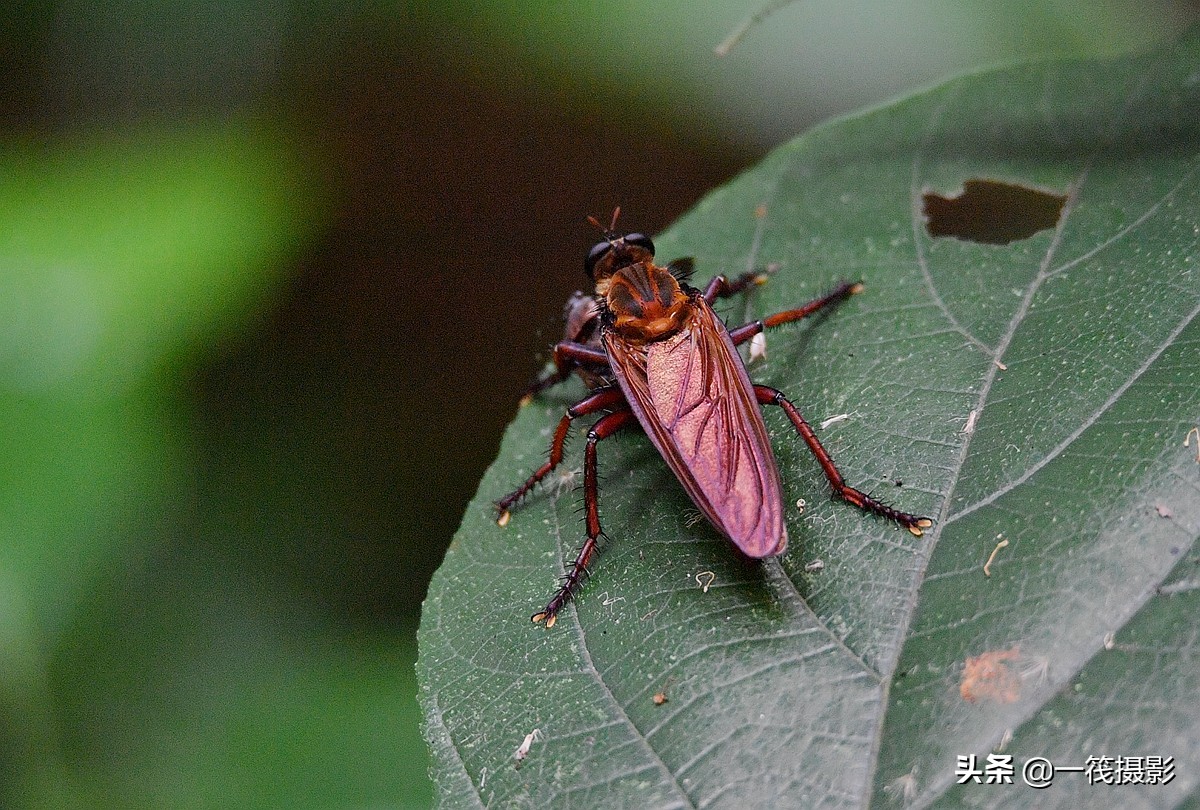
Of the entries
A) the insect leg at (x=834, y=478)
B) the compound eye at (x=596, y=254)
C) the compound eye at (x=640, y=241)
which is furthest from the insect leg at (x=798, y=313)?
the compound eye at (x=596, y=254)

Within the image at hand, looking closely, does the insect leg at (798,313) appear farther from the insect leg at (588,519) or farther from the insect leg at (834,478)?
the insect leg at (588,519)

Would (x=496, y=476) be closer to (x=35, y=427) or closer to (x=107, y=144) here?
(x=35, y=427)

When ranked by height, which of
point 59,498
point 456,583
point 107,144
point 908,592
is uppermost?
point 107,144

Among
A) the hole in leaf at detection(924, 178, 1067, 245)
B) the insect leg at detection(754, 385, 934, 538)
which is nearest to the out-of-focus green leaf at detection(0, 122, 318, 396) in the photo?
the insect leg at detection(754, 385, 934, 538)

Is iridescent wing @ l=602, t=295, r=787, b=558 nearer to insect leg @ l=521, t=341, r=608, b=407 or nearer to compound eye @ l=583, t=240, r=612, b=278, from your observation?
insect leg @ l=521, t=341, r=608, b=407

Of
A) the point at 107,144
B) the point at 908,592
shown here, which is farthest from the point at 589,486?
the point at 107,144
